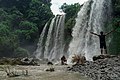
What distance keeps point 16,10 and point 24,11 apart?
2089mm

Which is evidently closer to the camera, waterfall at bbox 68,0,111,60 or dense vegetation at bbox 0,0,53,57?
waterfall at bbox 68,0,111,60

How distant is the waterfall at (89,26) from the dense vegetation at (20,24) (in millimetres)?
10351

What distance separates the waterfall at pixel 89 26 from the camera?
27.7 metres

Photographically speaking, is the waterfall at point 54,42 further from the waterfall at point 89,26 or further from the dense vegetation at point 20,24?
the waterfall at point 89,26

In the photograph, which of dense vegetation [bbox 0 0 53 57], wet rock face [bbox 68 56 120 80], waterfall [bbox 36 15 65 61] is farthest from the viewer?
dense vegetation [bbox 0 0 53 57]

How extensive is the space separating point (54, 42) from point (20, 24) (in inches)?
455

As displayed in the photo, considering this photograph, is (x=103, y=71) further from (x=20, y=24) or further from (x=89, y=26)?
(x=20, y=24)

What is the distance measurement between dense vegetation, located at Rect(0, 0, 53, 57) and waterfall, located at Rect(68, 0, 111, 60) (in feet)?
34.0

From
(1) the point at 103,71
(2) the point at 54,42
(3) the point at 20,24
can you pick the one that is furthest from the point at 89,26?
(1) the point at 103,71

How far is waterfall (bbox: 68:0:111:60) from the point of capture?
90.8ft

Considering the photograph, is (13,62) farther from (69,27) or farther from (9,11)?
(9,11)

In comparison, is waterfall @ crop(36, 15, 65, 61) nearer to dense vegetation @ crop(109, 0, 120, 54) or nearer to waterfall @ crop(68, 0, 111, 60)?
waterfall @ crop(68, 0, 111, 60)

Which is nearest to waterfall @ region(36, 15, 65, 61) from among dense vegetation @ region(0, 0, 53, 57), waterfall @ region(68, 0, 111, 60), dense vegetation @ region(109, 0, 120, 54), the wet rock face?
dense vegetation @ region(0, 0, 53, 57)

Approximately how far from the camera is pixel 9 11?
4953cm
